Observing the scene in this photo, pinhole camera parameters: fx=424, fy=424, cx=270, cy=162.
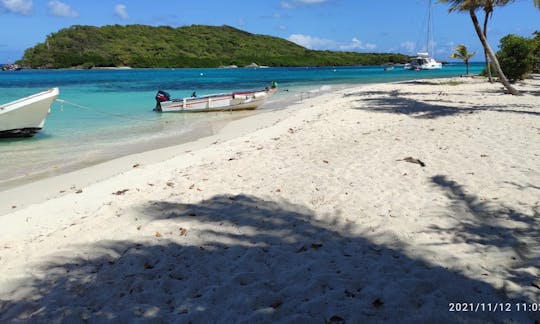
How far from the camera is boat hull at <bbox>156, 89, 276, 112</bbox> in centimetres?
2102

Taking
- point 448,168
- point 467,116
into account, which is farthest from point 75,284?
point 467,116

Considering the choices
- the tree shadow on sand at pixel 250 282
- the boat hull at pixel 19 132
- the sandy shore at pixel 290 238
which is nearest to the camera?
the tree shadow on sand at pixel 250 282

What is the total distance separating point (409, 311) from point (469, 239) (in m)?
1.62

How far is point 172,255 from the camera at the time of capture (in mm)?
4320

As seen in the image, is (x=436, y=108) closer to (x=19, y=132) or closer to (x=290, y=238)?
(x=290, y=238)

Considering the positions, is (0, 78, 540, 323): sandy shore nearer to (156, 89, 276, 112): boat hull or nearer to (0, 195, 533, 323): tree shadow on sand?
(0, 195, 533, 323): tree shadow on sand

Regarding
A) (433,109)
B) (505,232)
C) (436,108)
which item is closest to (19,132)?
(433,109)

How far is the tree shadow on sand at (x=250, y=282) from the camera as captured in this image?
3.19m

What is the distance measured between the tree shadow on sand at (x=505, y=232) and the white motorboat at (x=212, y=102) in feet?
54.5

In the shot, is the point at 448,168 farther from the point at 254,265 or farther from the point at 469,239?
the point at 254,265
